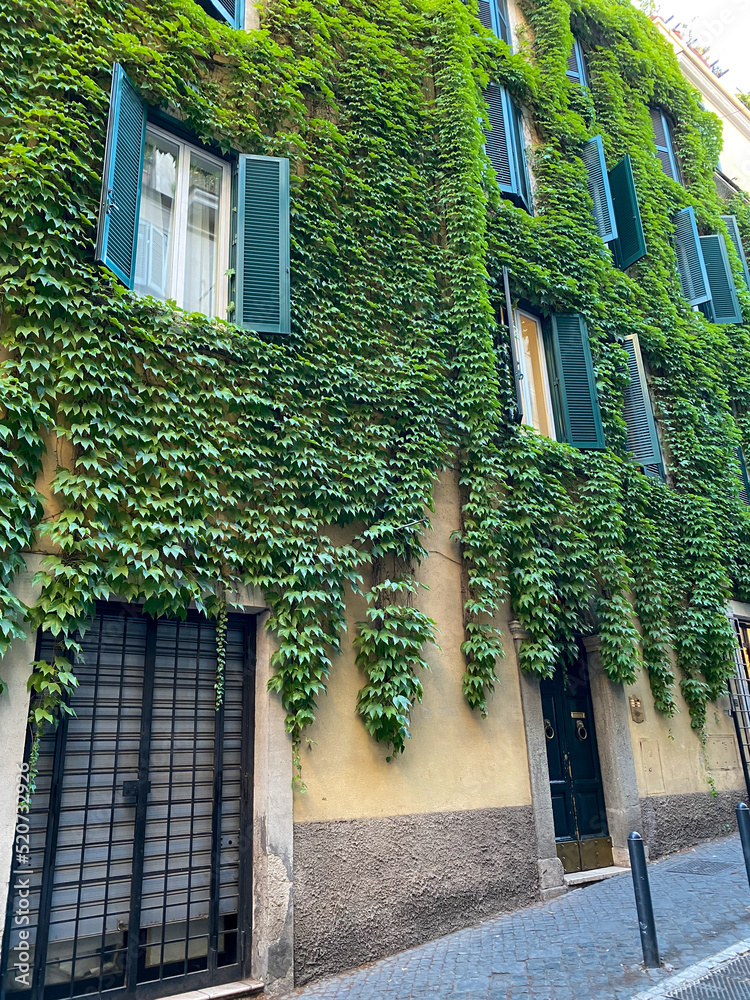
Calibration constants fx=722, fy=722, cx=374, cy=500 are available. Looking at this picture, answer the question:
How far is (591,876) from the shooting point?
7.52 metres

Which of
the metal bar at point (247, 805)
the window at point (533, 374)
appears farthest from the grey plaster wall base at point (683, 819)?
the metal bar at point (247, 805)

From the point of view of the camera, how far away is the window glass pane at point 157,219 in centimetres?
616

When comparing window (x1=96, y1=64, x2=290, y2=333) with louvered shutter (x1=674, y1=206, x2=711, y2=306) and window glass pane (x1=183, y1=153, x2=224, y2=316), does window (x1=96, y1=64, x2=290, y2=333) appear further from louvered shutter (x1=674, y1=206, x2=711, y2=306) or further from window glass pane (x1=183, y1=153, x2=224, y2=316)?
louvered shutter (x1=674, y1=206, x2=711, y2=306)

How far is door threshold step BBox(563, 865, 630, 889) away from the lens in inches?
288

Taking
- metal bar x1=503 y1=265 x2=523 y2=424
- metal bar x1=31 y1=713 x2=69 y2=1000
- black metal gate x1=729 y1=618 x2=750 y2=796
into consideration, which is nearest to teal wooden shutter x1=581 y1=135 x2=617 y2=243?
metal bar x1=503 y1=265 x2=523 y2=424

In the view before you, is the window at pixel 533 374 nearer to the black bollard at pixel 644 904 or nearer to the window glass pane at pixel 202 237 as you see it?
the window glass pane at pixel 202 237

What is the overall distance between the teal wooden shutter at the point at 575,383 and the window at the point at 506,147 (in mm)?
1846

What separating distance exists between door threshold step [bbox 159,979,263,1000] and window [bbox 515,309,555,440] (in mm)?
6573

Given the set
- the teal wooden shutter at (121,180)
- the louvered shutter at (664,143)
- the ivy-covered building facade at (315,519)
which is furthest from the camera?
the louvered shutter at (664,143)

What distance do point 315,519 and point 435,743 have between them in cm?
238

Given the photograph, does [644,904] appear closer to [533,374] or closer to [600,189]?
[533,374]

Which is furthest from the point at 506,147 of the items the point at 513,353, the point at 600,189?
the point at 513,353

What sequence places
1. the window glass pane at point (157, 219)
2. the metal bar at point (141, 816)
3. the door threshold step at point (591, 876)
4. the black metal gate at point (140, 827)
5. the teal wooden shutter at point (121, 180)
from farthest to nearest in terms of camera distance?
the door threshold step at point (591, 876)
the window glass pane at point (157, 219)
the teal wooden shutter at point (121, 180)
the metal bar at point (141, 816)
the black metal gate at point (140, 827)

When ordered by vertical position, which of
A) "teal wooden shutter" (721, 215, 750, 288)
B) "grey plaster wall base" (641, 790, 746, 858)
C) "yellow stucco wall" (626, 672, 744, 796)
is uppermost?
"teal wooden shutter" (721, 215, 750, 288)
